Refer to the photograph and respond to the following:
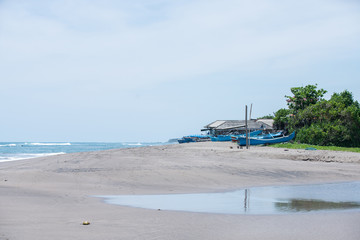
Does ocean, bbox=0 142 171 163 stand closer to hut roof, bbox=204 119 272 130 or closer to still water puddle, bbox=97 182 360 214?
hut roof, bbox=204 119 272 130

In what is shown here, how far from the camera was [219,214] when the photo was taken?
9383mm

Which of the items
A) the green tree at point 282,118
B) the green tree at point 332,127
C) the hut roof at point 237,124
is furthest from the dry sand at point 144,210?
the hut roof at point 237,124

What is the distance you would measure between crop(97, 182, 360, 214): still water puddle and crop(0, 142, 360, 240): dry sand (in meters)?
0.71

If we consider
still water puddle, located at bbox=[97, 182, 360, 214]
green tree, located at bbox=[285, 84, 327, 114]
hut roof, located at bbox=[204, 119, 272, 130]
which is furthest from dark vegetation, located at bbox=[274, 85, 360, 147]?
still water puddle, located at bbox=[97, 182, 360, 214]

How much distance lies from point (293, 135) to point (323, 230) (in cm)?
3331

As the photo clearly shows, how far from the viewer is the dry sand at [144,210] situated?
7.24 metres

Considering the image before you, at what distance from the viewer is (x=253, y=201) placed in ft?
38.0

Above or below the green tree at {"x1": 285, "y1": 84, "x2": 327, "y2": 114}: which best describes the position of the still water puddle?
below

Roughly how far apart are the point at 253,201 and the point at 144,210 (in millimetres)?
3455

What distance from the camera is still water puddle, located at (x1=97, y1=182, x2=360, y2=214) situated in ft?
33.6

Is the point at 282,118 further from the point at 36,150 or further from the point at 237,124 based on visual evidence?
the point at 36,150

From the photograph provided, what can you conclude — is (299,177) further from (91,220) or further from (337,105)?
(337,105)

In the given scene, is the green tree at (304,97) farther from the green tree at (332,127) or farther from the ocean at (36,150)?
the ocean at (36,150)

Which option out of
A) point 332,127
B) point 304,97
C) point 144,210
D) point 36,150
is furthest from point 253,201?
point 36,150
